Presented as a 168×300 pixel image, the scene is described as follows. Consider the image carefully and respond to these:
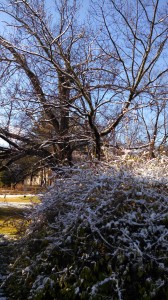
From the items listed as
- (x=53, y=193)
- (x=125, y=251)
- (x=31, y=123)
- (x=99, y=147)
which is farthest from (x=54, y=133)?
(x=125, y=251)

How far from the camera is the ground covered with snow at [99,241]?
3.93 metres

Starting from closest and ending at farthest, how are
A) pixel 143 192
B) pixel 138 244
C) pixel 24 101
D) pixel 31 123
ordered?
pixel 138 244 → pixel 143 192 → pixel 24 101 → pixel 31 123

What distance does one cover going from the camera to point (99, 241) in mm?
4336

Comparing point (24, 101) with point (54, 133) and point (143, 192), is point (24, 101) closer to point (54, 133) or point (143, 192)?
point (54, 133)

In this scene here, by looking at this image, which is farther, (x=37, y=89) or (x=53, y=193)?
(x=37, y=89)

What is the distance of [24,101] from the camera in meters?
8.73

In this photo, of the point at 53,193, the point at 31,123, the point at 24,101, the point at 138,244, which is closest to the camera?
the point at 138,244

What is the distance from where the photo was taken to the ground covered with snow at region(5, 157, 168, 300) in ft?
12.9

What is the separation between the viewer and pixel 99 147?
7.97 meters

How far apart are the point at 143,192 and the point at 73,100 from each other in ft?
16.2

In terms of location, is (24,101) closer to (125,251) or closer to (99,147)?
(99,147)

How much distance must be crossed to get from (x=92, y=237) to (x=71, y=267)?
0.45 metres

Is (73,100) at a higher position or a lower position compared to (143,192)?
higher

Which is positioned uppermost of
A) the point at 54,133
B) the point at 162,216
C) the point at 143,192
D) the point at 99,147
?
the point at 54,133
